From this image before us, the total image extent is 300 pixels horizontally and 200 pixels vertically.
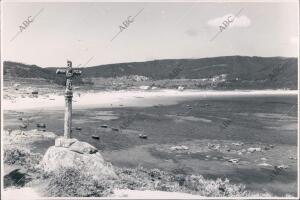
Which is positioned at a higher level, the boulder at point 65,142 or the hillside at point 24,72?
the hillside at point 24,72

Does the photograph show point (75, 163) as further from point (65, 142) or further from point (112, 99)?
point (112, 99)

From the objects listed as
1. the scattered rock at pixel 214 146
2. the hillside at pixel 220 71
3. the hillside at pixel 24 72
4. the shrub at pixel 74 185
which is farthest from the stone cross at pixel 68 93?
the hillside at pixel 220 71

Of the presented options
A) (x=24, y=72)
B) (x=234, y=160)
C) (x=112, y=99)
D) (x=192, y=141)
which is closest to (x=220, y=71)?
(x=112, y=99)

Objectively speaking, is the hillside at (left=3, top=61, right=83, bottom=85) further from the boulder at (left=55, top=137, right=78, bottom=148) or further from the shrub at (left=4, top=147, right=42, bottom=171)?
the boulder at (left=55, top=137, right=78, bottom=148)

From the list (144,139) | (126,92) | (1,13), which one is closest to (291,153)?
(144,139)

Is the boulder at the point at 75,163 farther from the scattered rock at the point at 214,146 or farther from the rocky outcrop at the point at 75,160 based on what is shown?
the scattered rock at the point at 214,146

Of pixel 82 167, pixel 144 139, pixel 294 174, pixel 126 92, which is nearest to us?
pixel 82 167

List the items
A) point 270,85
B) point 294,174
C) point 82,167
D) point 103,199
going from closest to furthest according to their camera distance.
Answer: point 103,199 → point 82,167 → point 294,174 → point 270,85

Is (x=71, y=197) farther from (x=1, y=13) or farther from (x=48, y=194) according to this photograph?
(x=1, y=13)
